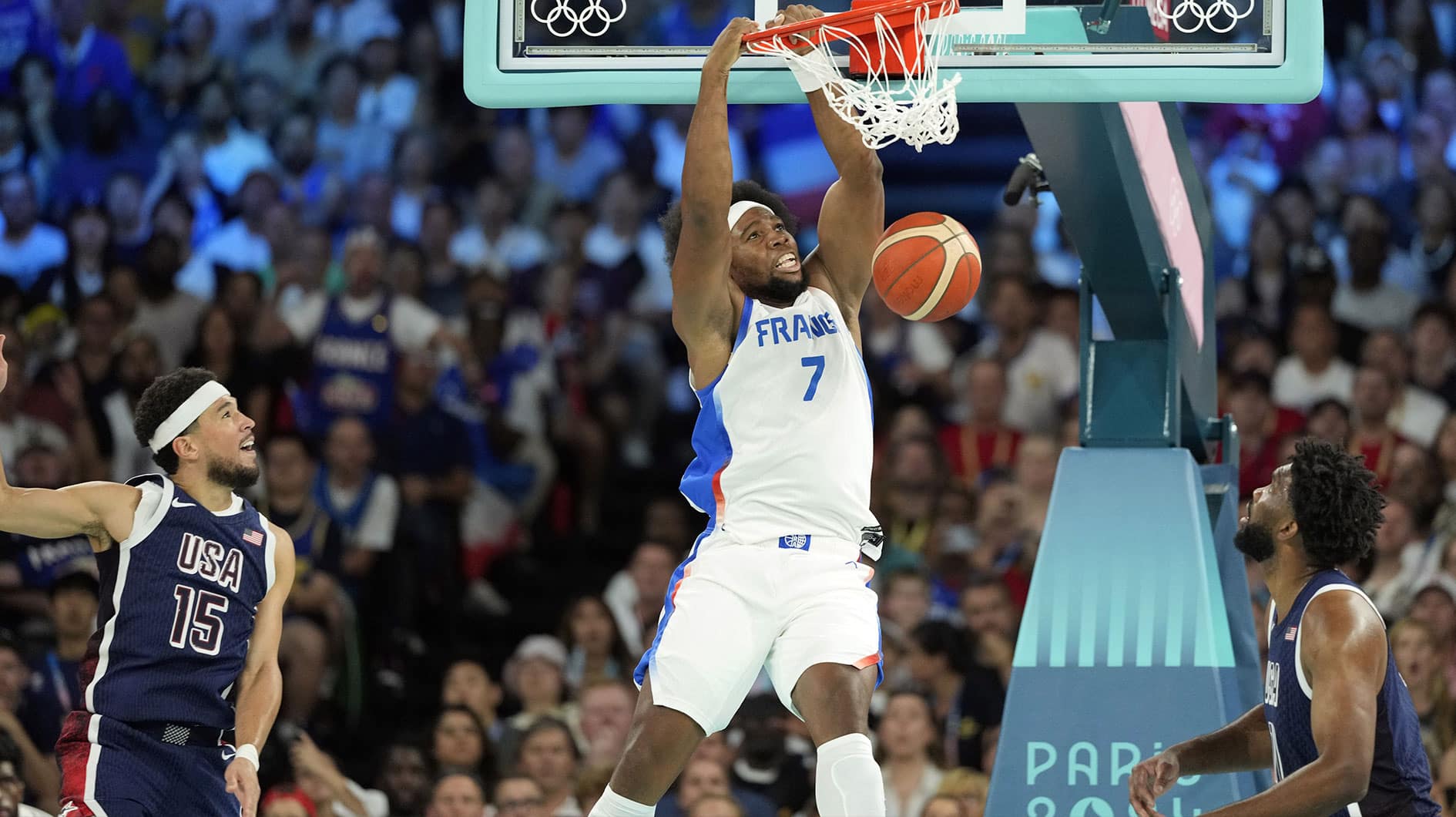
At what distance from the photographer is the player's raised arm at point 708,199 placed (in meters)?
5.27

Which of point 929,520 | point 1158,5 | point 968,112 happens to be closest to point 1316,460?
point 1158,5

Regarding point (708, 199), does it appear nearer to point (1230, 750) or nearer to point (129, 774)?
point (1230, 750)

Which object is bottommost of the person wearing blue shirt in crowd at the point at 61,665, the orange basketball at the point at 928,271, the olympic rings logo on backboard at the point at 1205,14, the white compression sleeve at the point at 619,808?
the person wearing blue shirt in crowd at the point at 61,665

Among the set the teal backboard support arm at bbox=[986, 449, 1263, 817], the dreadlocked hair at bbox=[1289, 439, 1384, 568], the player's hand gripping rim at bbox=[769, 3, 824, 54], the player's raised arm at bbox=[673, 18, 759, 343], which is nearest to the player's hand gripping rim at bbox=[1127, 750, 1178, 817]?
the teal backboard support arm at bbox=[986, 449, 1263, 817]

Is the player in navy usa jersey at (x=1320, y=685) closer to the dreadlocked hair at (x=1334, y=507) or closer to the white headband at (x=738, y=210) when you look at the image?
the dreadlocked hair at (x=1334, y=507)

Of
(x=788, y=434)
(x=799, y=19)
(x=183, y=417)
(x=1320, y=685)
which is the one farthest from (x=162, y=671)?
(x=1320, y=685)

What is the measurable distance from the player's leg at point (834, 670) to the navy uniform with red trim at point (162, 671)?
1.91 metres

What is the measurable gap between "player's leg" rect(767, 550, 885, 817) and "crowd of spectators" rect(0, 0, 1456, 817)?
314 centimetres

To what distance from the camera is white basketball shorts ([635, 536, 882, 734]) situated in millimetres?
5375

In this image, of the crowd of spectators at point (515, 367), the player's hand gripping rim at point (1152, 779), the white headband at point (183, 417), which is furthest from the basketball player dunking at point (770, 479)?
the crowd of spectators at point (515, 367)

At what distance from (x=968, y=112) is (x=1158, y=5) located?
A: 23.8 ft

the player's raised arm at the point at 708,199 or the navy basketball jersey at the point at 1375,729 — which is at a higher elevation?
the player's raised arm at the point at 708,199

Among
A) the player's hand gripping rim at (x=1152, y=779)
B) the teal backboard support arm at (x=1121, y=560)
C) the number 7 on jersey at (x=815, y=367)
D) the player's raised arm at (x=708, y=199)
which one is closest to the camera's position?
the player's raised arm at (x=708, y=199)

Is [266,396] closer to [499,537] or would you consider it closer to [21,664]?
[499,537]
